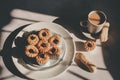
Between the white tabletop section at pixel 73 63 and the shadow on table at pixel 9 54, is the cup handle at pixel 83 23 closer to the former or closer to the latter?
the white tabletop section at pixel 73 63

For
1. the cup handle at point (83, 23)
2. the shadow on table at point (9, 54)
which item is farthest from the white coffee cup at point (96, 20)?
the shadow on table at point (9, 54)

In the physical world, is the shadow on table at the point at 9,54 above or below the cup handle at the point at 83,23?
below

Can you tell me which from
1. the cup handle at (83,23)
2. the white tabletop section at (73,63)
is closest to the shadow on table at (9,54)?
the white tabletop section at (73,63)

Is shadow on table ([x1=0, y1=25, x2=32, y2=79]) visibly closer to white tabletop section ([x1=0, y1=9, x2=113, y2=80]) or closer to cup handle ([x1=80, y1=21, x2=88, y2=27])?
white tabletop section ([x1=0, y1=9, x2=113, y2=80])

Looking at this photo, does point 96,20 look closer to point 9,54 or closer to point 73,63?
point 73,63

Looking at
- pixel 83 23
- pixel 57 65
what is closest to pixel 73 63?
pixel 57 65

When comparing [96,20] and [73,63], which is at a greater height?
[96,20]
